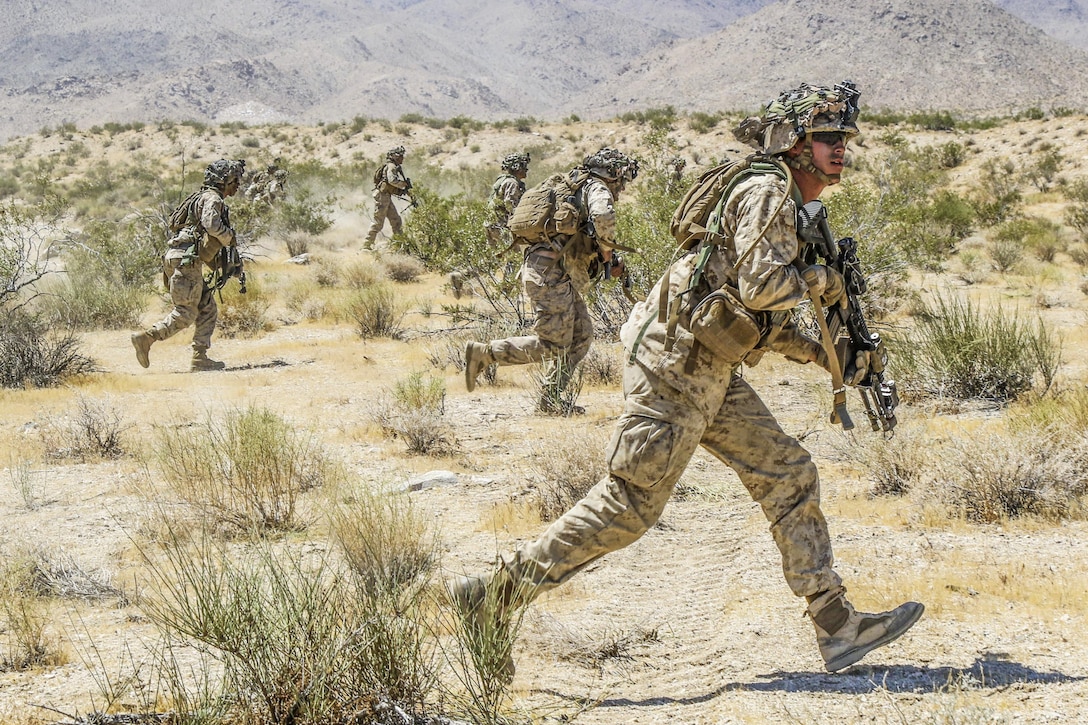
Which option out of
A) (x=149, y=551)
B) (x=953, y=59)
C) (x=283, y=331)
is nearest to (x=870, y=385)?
(x=149, y=551)

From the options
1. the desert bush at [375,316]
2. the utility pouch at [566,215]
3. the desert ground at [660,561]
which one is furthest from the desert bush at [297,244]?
the utility pouch at [566,215]

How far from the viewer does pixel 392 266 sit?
16.9 metres

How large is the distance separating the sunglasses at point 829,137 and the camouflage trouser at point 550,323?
3657 millimetres

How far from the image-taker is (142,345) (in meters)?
9.95

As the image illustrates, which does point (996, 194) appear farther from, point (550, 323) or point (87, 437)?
point (87, 437)

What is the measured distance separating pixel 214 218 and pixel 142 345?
5.01ft

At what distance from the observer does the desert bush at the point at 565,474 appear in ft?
18.0

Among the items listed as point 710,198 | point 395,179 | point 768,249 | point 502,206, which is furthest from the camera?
point 395,179

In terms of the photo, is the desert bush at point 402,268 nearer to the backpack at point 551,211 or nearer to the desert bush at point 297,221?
the desert bush at point 297,221

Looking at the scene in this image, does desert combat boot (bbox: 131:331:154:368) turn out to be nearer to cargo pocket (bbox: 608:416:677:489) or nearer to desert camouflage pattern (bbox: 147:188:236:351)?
desert camouflage pattern (bbox: 147:188:236:351)

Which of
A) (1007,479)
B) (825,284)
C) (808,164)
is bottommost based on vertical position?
(1007,479)

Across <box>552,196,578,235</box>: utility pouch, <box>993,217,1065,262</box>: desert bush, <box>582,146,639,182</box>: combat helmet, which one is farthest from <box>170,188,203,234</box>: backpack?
<box>993,217,1065,262</box>: desert bush

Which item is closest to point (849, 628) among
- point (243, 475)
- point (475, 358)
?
point (243, 475)

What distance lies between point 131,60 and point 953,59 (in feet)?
293
